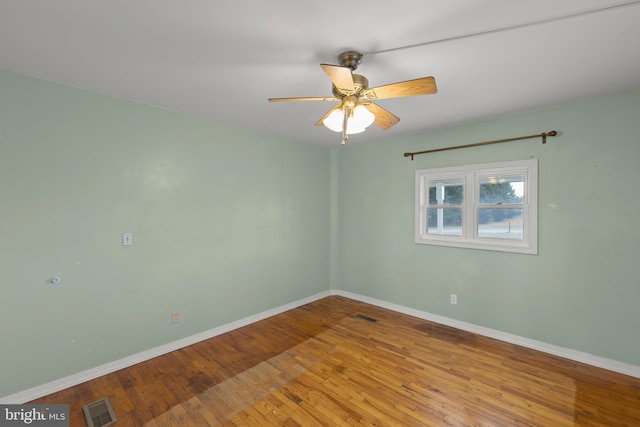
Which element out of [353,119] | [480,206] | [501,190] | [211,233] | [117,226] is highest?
[353,119]

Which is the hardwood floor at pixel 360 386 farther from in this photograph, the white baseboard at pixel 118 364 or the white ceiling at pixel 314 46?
the white ceiling at pixel 314 46

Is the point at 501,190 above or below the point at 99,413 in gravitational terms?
above

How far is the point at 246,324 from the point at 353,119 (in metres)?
2.84

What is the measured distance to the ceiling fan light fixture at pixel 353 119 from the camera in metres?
1.91

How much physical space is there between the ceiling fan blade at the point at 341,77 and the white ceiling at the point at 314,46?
0.27 meters

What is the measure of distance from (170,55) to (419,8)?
61.7 inches

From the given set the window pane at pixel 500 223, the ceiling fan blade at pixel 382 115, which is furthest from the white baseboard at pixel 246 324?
the ceiling fan blade at pixel 382 115

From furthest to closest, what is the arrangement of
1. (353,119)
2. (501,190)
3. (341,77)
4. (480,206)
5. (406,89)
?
(480,206)
(501,190)
(353,119)
(406,89)
(341,77)

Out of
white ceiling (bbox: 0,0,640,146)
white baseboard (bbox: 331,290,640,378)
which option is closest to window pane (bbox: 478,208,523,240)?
white baseboard (bbox: 331,290,640,378)

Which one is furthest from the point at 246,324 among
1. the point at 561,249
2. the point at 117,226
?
the point at 561,249

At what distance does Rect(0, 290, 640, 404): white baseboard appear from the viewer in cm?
218

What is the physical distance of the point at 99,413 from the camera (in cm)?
198

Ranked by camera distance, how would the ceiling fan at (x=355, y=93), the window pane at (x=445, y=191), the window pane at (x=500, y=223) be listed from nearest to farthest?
the ceiling fan at (x=355, y=93) → the window pane at (x=500, y=223) → the window pane at (x=445, y=191)

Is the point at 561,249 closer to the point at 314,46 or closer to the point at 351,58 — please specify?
the point at 351,58
